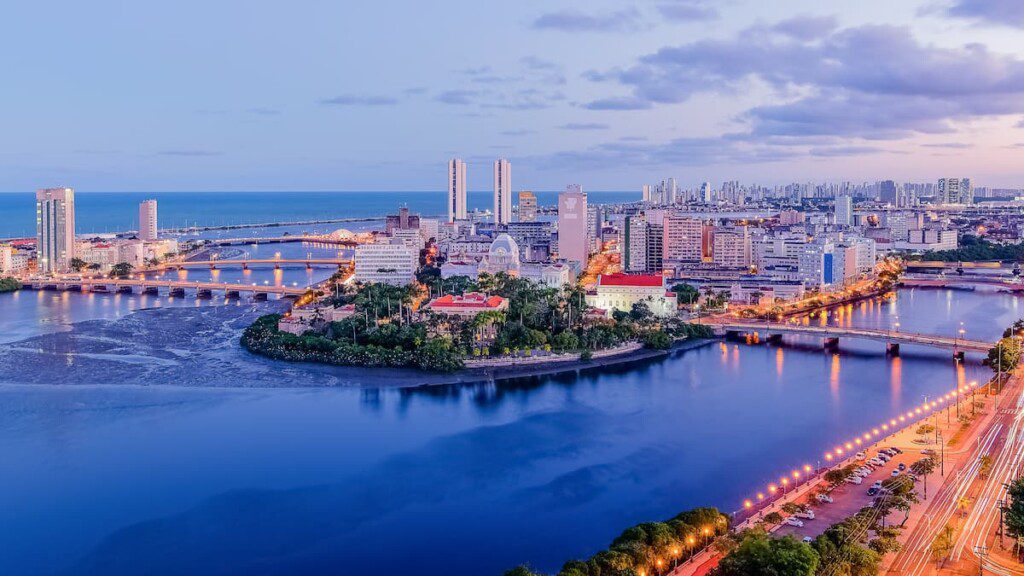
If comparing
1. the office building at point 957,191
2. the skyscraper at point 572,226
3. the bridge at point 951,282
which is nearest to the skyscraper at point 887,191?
the office building at point 957,191

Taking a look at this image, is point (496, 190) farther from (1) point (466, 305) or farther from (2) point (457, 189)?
(1) point (466, 305)

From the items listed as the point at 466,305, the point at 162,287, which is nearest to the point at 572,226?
the point at 466,305

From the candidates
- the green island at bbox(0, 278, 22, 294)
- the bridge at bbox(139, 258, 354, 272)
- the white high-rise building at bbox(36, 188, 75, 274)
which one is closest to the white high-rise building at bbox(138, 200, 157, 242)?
the bridge at bbox(139, 258, 354, 272)

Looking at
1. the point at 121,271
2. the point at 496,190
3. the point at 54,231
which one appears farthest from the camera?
the point at 496,190

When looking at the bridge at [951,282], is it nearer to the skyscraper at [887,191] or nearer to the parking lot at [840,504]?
the parking lot at [840,504]

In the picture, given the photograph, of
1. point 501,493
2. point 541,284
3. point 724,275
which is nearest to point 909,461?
point 501,493
